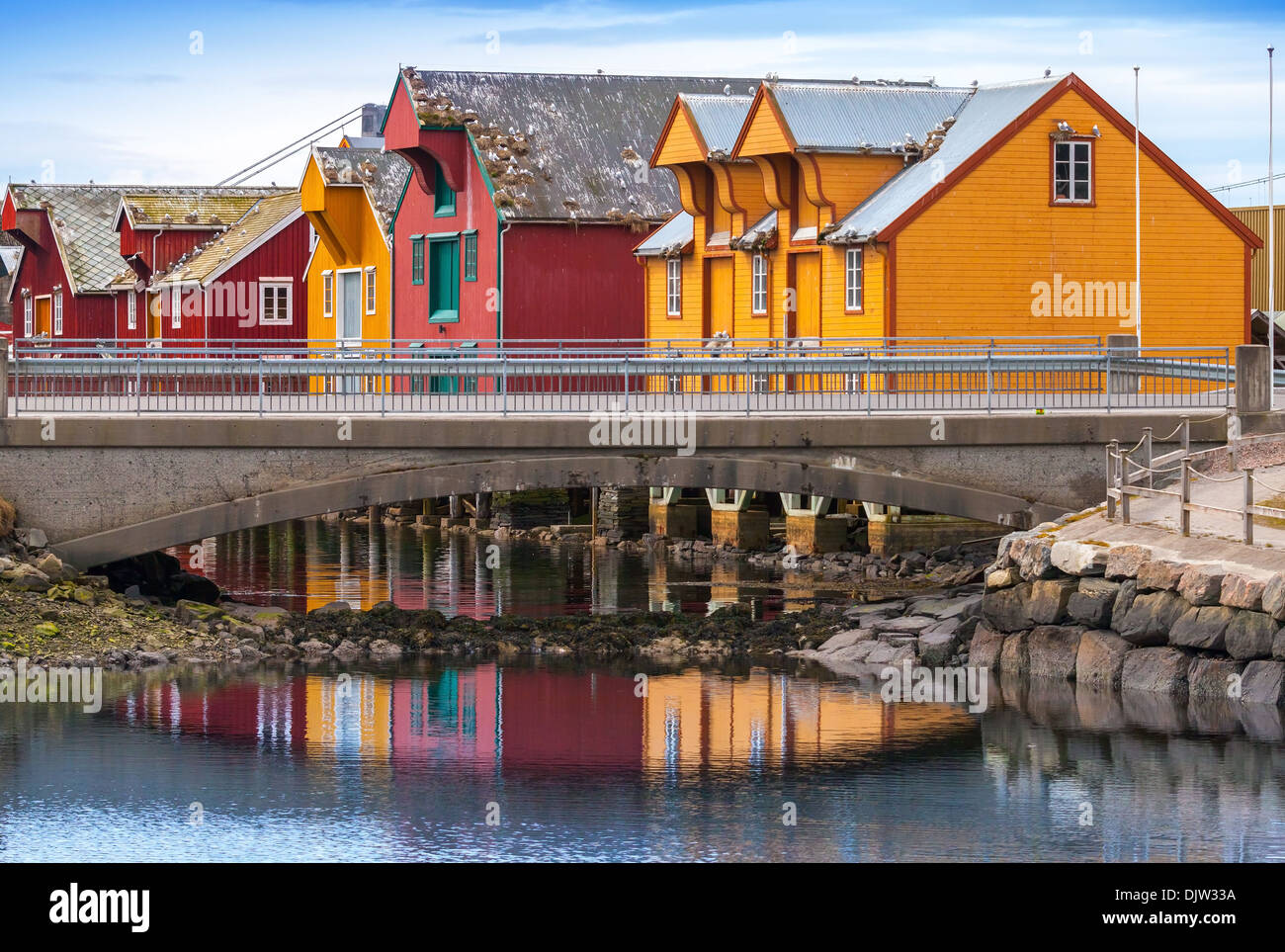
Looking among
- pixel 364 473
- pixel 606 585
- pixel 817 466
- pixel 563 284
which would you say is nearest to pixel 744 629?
pixel 817 466

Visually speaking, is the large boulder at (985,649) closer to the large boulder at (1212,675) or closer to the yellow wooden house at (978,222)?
the large boulder at (1212,675)

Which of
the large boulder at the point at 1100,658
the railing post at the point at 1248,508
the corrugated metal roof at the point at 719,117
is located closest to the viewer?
the railing post at the point at 1248,508

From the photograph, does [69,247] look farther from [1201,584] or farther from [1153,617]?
[1201,584]

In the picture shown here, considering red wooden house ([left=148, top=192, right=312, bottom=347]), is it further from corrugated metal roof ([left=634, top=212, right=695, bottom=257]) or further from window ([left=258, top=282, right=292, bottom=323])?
corrugated metal roof ([left=634, top=212, right=695, bottom=257])

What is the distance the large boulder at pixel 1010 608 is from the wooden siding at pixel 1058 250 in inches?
468

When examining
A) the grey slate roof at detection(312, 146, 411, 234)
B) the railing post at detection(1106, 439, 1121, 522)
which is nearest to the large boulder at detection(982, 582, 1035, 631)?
the railing post at detection(1106, 439, 1121, 522)

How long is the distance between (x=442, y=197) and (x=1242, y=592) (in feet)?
94.8

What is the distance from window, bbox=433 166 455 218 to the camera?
48469mm

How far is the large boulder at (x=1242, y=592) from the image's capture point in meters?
23.2

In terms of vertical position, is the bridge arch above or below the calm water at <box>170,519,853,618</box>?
above

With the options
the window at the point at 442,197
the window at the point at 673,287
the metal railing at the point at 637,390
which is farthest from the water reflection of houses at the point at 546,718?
the window at the point at 442,197

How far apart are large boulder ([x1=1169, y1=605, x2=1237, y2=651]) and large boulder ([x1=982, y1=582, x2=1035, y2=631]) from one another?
277cm

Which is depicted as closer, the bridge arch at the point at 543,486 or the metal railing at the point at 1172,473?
the metal railing at the point at 1172,473
